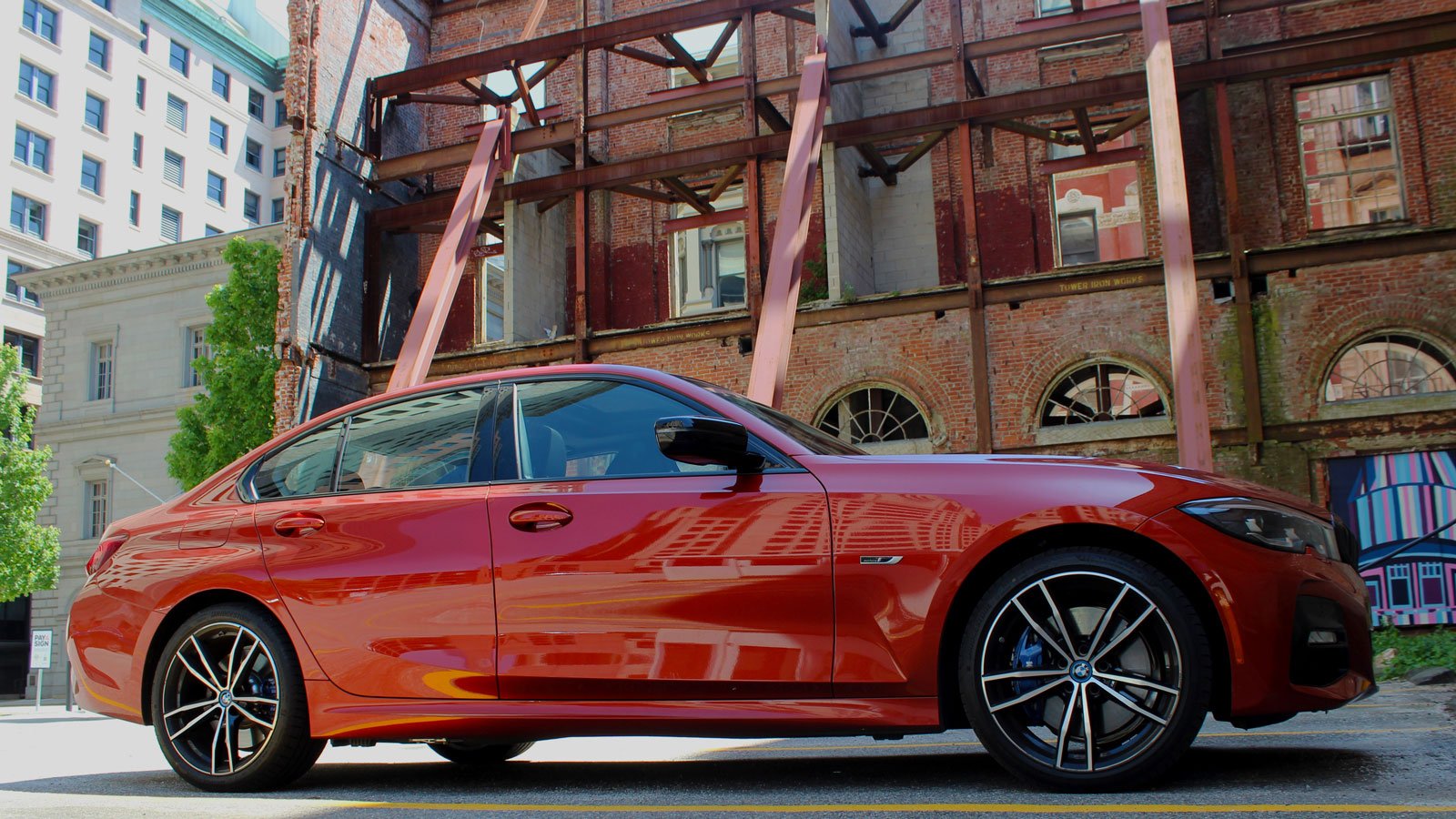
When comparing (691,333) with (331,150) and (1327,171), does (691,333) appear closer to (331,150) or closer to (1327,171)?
(331,150)

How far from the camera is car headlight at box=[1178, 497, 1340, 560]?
3.31 metres

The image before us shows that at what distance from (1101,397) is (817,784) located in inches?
584

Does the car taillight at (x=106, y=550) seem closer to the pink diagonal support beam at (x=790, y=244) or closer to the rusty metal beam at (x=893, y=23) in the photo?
the pink diagonal support beam at (x=790, y=244)

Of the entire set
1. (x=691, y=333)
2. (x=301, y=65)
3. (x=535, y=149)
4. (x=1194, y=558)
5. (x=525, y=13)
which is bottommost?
(x=1194, y=558)

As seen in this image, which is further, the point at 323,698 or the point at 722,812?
the point at 323,698

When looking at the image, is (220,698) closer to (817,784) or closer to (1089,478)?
(817,784)

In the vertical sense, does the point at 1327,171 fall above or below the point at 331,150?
below

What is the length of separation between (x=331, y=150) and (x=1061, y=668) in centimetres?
2114

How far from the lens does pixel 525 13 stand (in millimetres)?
25312

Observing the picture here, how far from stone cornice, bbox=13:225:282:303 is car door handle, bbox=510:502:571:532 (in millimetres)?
32594

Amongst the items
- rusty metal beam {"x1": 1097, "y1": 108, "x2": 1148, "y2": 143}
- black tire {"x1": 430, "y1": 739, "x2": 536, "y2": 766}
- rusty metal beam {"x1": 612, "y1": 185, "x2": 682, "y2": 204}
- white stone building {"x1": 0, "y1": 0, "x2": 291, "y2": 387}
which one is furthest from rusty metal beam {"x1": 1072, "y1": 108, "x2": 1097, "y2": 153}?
white stone building {"x1": 0, "y1": 0, "x2": 291, "y2": 387}

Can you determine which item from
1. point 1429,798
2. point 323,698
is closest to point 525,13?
point 323,698

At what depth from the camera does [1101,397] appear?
17.5 m

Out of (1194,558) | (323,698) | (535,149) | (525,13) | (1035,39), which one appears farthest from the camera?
(525,13)
